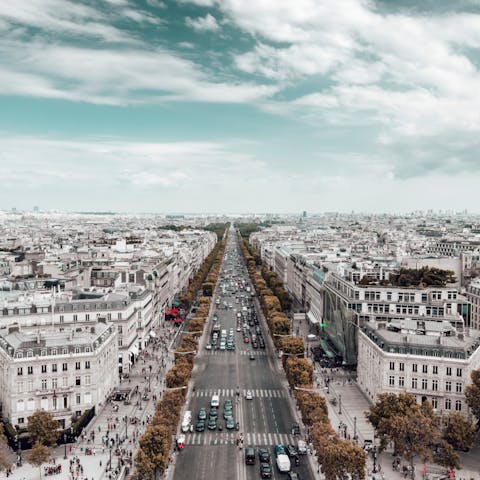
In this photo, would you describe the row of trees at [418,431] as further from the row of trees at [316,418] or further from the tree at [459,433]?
the row of trees at [316,418]

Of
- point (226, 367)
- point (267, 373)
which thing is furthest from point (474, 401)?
point (226, 367)

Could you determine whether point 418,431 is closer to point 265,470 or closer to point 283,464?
point 283,464

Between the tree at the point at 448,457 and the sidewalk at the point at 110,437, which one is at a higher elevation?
the tree at the point at 448,457

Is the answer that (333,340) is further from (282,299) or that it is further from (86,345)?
(86,345)

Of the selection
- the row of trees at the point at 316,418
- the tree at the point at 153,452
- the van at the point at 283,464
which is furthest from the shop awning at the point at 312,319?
A: the tree at the point at 153,452

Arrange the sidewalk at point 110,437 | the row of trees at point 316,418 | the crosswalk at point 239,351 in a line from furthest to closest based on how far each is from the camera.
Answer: the crosswalk at point 239,351 → the sidewalk at point 110,437 → the row of trees at point 316,418

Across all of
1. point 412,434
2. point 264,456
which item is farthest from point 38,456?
point 412,434

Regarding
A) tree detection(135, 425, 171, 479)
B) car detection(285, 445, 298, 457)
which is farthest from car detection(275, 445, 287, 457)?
tree detection(135, 425, 171, 479)
